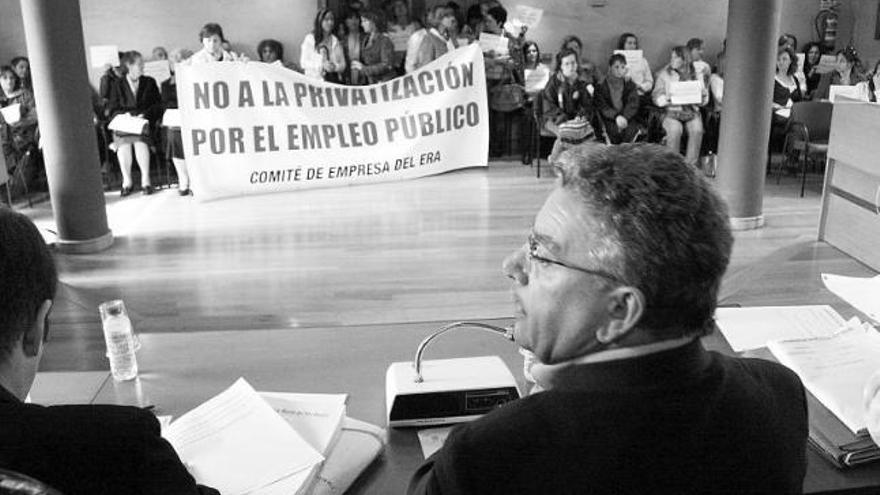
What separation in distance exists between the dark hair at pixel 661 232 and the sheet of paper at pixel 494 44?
757 centimetres

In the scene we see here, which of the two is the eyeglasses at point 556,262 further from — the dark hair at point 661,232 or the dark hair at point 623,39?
the dark hair at point 623,39

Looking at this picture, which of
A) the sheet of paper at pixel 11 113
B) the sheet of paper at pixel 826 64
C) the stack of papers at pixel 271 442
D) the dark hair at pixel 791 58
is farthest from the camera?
the sheet of paper at pixel 826 64

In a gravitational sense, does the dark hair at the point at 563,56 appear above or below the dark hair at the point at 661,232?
below

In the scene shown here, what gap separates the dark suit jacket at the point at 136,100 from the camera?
8008 mm

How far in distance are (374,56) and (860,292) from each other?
6.94 m

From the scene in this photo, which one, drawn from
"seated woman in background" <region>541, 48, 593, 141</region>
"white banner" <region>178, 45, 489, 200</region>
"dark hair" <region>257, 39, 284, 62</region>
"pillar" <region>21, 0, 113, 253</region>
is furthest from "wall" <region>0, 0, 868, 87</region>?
"pillar" <region>21, 0, 113, 253</region>

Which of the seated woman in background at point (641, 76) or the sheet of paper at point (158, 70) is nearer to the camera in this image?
the sheet of paper at point (158, 70)

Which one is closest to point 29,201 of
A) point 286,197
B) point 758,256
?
point 286,197

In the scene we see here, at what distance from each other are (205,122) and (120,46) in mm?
2649

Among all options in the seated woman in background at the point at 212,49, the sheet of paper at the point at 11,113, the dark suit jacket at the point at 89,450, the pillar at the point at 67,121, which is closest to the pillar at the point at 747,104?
the pillar at the point at 67,121

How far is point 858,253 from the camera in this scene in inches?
194

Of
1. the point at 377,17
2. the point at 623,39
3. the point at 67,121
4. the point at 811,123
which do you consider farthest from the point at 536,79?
the point at 67,121

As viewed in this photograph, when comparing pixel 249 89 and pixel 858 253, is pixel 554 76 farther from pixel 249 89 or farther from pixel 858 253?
pixel 858 253

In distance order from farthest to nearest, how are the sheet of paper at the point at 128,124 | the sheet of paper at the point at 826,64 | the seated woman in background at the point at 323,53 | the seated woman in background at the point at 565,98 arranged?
1. the sheet of paper at the point at 826,64
2. the seated woman in background at the point at 323,53
3. the seated woman in background at the point at 565,98
4. the sheet of paper at the point at 128,124
